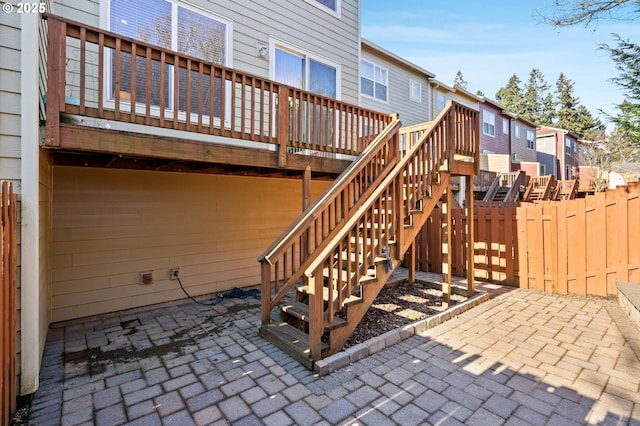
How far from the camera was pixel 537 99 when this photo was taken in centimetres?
4059

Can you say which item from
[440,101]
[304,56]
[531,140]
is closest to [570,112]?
[531,140]

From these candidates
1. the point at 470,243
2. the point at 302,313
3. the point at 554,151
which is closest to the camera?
the point at 302,313

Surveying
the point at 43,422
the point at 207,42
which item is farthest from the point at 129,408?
the point at 207,42

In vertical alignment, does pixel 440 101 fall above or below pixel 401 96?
above

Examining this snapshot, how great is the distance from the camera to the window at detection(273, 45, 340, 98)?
650 centimetres

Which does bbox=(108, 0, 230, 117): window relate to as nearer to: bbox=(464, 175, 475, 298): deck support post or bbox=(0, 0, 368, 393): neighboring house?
bbox=(0, 0, 368, 393): neighboring house

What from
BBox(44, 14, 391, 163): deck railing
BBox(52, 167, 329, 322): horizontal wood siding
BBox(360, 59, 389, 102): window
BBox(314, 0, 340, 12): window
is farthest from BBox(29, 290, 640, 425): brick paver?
BBox(360, 59, 389, 102): window

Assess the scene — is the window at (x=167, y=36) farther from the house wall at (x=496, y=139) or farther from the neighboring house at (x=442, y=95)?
the house wall at (x=496, y=139)

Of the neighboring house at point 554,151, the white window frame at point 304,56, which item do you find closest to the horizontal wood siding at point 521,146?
the neighboring house at point 554,151

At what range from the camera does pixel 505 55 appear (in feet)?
35.4

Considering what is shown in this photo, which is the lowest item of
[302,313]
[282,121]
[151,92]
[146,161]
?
[302,313]

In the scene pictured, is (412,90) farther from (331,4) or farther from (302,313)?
(302,313)

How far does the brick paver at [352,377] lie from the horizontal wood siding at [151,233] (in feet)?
2.32

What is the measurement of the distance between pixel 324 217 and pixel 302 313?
1272 millimetres
